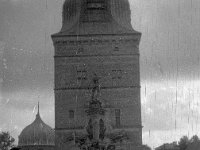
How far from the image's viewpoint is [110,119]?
5994 cm

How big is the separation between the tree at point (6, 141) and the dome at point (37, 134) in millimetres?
3143

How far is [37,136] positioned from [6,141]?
249 inches

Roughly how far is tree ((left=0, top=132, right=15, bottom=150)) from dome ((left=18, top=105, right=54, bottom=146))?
10.3ft

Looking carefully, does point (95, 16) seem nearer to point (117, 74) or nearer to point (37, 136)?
point (117, 74)

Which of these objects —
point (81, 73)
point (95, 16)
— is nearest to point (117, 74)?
point (81, 73)

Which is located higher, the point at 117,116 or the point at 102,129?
the point at 117,116

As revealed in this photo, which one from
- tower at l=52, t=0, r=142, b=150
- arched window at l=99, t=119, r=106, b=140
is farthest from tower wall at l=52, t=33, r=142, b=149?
arched window at l=99, t=119, r=106, b=140

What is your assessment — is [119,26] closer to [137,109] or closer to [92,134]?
[137,109]

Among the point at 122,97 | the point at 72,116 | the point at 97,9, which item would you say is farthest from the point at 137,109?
the point at 97,9

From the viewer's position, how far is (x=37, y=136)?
74938mm

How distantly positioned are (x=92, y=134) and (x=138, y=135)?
5612mm

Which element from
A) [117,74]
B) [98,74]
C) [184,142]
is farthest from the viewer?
[184,142]

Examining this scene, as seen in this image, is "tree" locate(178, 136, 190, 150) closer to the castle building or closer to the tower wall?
the castle building

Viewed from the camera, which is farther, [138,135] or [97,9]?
[97,9]
